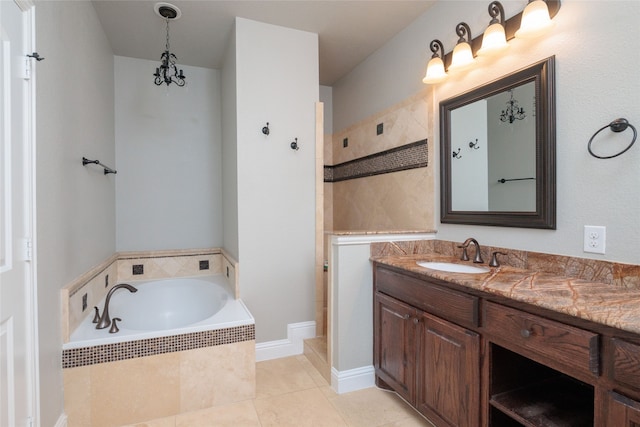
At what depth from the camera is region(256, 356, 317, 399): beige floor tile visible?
6.96 ft

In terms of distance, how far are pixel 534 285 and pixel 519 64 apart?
1.18m

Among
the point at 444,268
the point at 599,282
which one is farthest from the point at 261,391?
the point at 599,282

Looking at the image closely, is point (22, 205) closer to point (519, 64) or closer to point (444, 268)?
point (444, 268)

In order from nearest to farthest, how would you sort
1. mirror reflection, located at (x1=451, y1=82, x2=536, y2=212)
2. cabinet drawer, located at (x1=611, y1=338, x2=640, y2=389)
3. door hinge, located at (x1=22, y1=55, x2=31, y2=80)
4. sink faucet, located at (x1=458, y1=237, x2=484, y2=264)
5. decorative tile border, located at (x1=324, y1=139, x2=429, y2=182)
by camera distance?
cabinet drawer, located at (x1=611, y1=338, x2=640, y2=389)
door hinge, located at (x1=22, y1=55, x2=31, y2=80)
mirror reflection, located at (x1=451, y1=82, x2=536, y2=212)
sink faucet, located at (x1=458, y1=237, x2=484, y2=264)
decorative tile border, located at (x1=324, y1=139, x2=429, y2=182)

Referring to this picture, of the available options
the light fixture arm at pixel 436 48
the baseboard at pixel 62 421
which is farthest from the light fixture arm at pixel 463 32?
the baseboard at pixel 62 421

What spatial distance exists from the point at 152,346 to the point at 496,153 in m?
2.25

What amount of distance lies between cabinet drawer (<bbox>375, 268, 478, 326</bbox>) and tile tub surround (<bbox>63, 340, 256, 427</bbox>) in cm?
95

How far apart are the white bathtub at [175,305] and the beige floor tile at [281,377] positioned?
1.60 feet

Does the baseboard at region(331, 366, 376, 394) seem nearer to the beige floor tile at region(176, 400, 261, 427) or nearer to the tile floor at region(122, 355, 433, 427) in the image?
the tile floor at region(122, 355, 433, 427)

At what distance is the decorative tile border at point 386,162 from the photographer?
95.2 inches

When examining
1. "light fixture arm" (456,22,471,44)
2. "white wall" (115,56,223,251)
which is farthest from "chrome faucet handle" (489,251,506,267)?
"white wall" (115,56,223,251)

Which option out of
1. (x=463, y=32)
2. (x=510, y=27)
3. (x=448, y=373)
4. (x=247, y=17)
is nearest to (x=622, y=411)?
(x=448, y=373)

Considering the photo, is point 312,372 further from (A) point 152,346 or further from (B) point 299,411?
(A) point 152,346

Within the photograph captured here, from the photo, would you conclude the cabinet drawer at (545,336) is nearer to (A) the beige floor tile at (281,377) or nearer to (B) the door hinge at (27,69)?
(A) the beige floor tile at (281,377)
